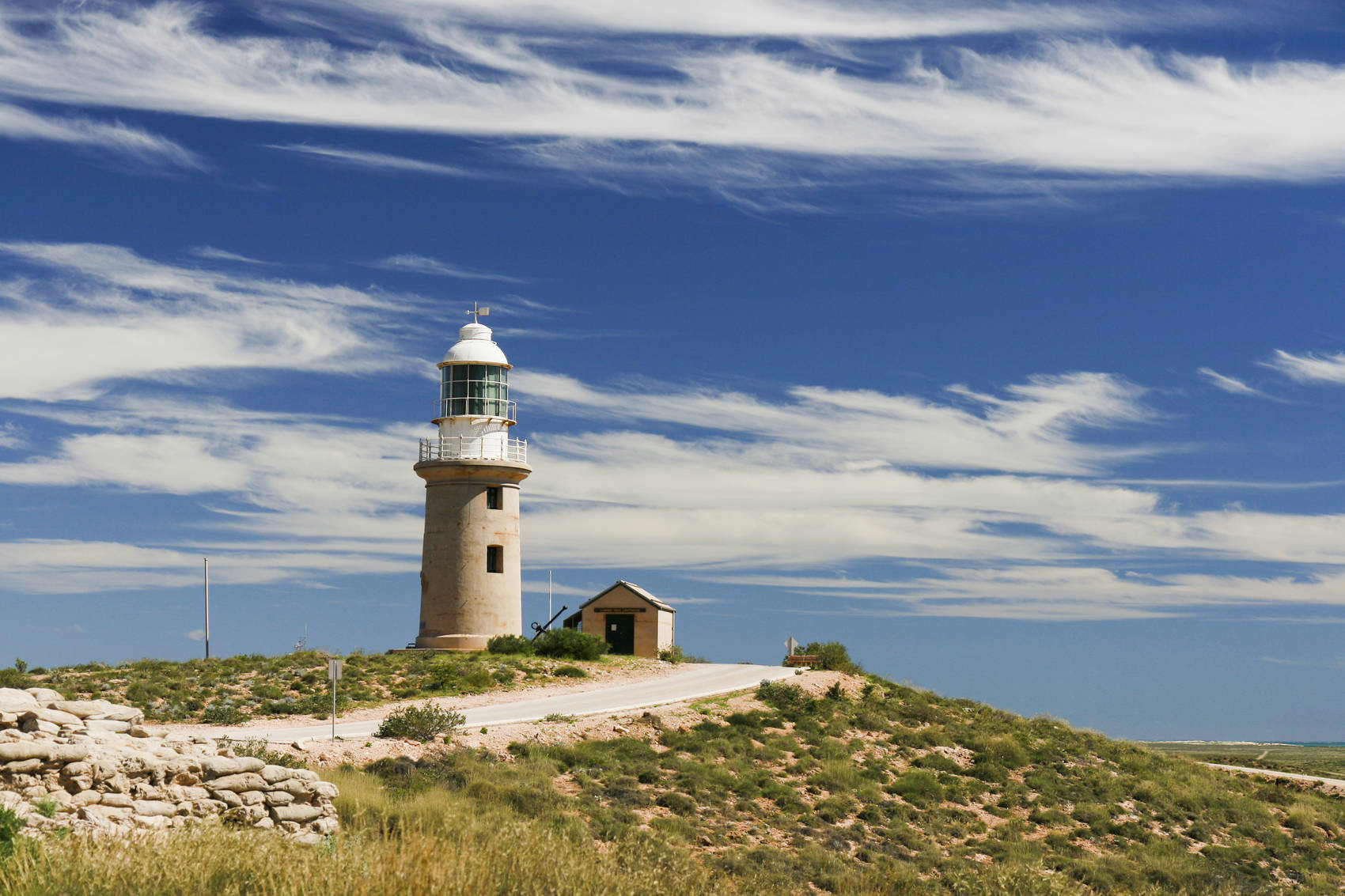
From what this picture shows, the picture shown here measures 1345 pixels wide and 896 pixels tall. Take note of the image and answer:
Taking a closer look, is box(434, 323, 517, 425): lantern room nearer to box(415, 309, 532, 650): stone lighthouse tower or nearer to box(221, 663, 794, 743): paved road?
box(415, 309, 532, 650): stone lighthouse tower

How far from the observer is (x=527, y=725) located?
2761 cm

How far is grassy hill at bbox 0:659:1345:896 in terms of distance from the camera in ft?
35.9

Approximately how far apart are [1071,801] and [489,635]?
70.6ft

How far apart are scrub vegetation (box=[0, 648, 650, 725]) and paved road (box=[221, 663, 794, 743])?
267 centimetres

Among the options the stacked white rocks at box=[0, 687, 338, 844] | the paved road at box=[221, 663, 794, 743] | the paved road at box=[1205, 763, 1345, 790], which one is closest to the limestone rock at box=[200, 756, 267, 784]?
the stacked white rocks at box=[0, 687, 338, 844]

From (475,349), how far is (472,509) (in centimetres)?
616

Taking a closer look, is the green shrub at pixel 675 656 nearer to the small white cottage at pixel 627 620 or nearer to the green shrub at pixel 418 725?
the small white cottage at pixel 627 620

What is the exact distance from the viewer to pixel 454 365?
44188mm

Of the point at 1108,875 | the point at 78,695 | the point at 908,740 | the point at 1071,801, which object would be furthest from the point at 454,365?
the point at 1108,875

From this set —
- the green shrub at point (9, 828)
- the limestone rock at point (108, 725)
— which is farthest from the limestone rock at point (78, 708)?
the green shrub at point (9, 828)

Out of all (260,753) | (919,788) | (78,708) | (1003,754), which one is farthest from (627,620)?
(78,708)

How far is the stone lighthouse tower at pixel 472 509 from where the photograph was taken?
42.9m

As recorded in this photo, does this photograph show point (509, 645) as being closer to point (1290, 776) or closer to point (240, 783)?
point (240, 783)

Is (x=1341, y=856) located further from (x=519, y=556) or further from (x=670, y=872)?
(x=519, y=556)
